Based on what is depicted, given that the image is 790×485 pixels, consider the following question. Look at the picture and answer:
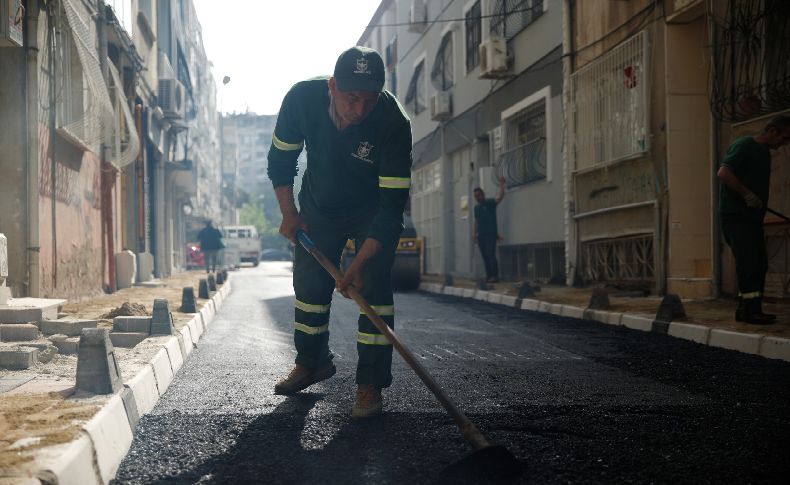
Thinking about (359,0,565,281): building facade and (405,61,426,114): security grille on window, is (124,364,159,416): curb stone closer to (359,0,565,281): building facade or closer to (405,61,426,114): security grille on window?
(359,0,565,281): building facade

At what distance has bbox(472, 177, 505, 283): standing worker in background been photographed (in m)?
14.7

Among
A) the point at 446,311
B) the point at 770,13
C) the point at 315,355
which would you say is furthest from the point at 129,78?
the point at 315,355

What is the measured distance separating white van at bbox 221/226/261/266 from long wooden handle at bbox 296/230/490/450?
117 feet

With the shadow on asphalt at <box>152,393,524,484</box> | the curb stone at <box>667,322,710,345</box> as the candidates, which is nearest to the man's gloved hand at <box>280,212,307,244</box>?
the shadow on asphalt at <box>152,393,524,484</box>

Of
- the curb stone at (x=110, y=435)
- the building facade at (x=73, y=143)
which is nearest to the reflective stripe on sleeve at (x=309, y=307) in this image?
the curb stone at (x=110, y=435)

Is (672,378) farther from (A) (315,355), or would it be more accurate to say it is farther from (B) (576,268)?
(B) (576,268)

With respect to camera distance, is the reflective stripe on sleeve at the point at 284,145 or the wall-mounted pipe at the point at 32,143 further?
the wall-mounted pipe at the point at 32,143

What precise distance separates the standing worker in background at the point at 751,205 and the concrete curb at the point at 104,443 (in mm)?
4788

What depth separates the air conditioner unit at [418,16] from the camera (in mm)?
23578

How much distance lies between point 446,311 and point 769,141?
4479 mm

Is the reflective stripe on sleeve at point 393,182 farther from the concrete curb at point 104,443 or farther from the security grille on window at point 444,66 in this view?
the security grille on window at point 444,66

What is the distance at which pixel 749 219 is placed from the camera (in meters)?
6.61

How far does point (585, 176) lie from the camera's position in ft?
41.0

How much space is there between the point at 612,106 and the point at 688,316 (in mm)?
4776
